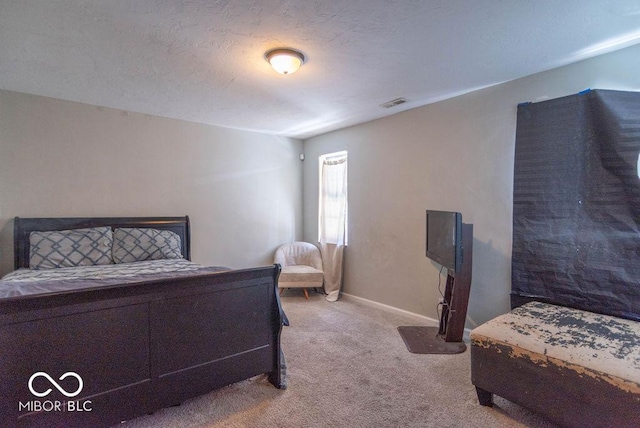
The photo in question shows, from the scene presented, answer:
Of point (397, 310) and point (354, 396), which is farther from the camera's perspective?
point (397, 310)

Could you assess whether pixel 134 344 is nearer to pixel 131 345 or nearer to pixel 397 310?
pixel 131 345

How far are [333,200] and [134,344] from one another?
128 inches

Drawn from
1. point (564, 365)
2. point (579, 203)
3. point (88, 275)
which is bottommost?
point (564, 365)

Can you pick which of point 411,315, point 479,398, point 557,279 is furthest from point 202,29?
point 411,315

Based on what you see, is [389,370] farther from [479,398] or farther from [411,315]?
[411,315]

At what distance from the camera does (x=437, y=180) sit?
3.35 meters

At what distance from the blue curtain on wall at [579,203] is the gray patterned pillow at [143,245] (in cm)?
345

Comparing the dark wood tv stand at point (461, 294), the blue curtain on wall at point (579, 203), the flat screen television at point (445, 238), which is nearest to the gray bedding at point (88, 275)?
the flat screen television at point (445, 238)

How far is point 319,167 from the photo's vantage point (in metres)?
4.86

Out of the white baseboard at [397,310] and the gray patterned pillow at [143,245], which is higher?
the gray patterned pillow at [143,245]

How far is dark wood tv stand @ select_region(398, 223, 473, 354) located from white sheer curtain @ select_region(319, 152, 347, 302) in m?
1.57

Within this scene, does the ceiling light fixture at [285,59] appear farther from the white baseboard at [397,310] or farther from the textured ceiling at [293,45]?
the white baseboard at [397,310]


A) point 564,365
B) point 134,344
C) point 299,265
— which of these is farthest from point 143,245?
point 564,365

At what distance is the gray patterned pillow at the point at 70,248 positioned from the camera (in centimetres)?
289
